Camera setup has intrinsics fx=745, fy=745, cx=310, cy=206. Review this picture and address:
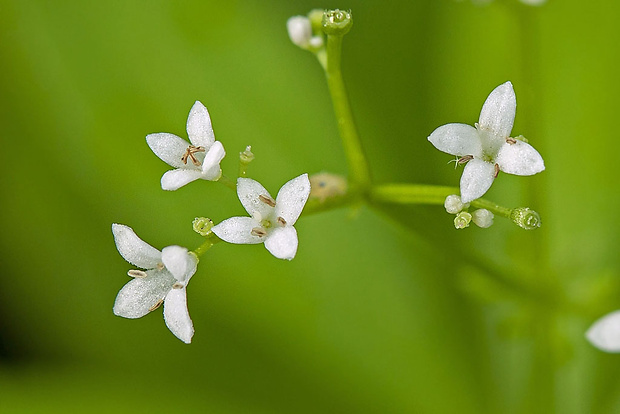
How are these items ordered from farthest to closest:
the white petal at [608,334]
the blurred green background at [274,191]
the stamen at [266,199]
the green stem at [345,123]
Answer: the blurred green background at [274,191]
the green stem at [345,123]
the stamen at [266,199]
the white petal at [608,334]

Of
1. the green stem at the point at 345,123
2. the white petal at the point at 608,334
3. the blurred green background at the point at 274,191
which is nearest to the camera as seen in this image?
the white petal at the point at 608,334

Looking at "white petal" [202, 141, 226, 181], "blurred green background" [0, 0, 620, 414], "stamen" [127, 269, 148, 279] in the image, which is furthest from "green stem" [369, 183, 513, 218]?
"blurred green background" [0, 0, 620, 414]

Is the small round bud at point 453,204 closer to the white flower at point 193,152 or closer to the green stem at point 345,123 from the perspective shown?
the green stem at point 345,123

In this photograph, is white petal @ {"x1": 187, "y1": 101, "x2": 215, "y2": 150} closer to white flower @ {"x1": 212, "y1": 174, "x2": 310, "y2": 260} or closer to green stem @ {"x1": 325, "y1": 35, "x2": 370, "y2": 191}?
white flower @ {"x1": 212, "y1": 174, "x2": 310, "y2": 260}

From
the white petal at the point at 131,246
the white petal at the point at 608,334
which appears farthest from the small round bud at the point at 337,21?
the white petal at the point at 608,334

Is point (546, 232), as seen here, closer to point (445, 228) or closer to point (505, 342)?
point (445, 228)

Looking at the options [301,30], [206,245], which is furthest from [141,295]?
[301,30]

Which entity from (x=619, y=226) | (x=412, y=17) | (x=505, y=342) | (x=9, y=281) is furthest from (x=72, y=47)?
(x=619, y=226)

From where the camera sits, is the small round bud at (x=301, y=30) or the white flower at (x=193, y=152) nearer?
the white flower at (x=193, y=152)
